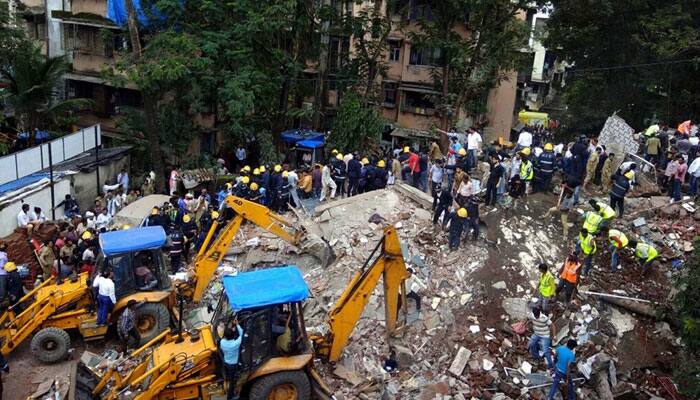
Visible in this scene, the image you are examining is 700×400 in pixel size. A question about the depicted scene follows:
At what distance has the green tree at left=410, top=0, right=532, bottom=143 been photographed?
70.4 feet

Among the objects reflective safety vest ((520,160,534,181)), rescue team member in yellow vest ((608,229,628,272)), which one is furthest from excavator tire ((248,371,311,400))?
reflective safety vest ((520,160,534,181))

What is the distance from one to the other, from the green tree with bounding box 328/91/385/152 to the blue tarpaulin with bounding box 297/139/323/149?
0.69 m

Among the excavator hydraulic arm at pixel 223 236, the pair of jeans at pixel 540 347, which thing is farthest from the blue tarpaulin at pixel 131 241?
the pair of jeans at pixel 540 347

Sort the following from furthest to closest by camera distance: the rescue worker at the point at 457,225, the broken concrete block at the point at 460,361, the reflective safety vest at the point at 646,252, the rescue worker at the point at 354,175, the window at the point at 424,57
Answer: the window at the point at 424,57 < the rescue worker at the point at 354,175 < the rescue worker at the point at 457,225 < the reflective safety vest at the point at 646,252 < the broken concrete block at the point at 460,361

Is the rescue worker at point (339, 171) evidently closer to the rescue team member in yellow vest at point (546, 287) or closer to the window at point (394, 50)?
the rescue team member in yellow vest at point (546, 287)

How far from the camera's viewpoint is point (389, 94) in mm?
29391

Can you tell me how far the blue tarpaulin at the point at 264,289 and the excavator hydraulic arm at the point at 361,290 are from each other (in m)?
1.20

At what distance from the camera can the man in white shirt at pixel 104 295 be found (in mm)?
10438

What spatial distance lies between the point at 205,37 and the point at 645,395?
1702 cm

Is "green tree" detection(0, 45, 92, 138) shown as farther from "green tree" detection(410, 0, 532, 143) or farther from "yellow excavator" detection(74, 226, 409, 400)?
"yellow excavator" detection(74, 226, 409, 400)

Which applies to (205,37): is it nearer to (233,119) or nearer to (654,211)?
(233,119)

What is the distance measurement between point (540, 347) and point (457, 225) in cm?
330

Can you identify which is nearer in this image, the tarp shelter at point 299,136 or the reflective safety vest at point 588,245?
the reflective safety vest at point 588,245

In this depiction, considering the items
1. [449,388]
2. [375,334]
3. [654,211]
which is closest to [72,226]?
[375,334]
